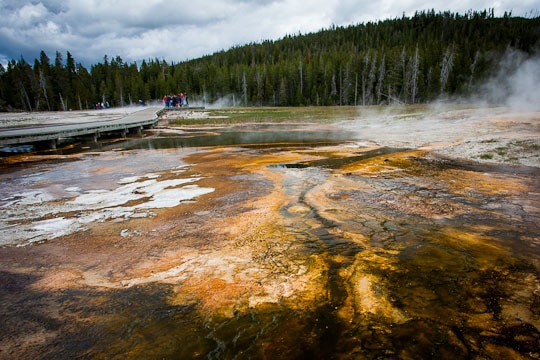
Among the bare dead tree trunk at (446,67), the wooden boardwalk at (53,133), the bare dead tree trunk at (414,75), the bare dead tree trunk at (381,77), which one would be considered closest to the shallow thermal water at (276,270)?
the wooden boardwalk at (53,133)

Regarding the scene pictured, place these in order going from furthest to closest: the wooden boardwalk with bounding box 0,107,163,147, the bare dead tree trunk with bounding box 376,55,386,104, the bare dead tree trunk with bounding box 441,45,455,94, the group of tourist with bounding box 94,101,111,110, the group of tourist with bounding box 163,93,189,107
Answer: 1. the bare dead tree trunk with bounding box 376,55,386,104
2. the group of tourist with bounding box 94,101,111,110
3. the bare dead tree trunk with bounding box 441,45,455,94
4. the group of tourist with bounding box 163,93,189,107
5. the wooden boardwalk with bounding box 0,107,163,147

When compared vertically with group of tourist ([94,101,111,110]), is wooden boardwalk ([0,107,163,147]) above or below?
below

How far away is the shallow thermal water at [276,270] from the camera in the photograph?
2.83 metres

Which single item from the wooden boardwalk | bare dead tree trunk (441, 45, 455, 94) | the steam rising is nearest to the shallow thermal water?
the wooden boardwalk

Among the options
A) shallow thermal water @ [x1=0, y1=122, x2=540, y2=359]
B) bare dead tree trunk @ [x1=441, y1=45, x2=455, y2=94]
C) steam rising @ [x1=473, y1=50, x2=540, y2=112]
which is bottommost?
shallow thermal water @ [x1=0, y1=122, x2=540, y2=359]

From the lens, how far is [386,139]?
15641 millimetres

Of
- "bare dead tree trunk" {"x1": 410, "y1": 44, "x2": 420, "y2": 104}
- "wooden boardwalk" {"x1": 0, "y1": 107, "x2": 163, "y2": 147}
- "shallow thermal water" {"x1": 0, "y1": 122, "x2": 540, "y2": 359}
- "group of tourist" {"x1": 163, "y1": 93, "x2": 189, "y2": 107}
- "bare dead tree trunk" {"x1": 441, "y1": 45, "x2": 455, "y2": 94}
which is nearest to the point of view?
"shallow thermal water" {"x1": 0, "y1": 122, "x2": 540, "y2": 359}

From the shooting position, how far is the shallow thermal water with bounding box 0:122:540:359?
9.28 ft

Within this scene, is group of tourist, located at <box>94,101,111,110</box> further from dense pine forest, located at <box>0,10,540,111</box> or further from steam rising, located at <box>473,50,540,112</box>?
steam rising, located at <box>473,50,540,112</box>

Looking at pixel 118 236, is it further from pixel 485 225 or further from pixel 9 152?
pixel 9 152

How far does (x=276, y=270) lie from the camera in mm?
3904

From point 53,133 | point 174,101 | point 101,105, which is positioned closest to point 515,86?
point 174,101

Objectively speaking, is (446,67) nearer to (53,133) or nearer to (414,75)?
(414,75)

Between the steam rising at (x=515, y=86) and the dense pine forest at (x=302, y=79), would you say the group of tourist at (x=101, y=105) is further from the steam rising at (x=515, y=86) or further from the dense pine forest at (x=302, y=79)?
the steam rising at (x=515, y=86)
